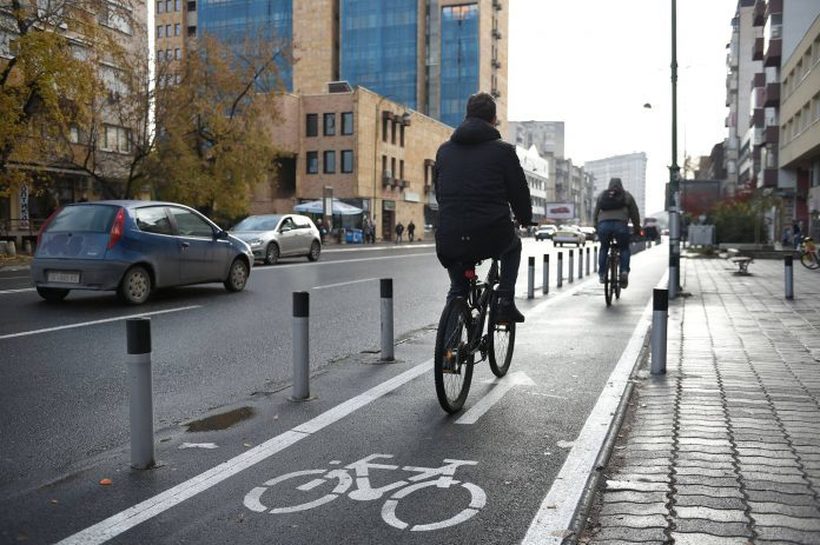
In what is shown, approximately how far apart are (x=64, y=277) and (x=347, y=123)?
52041 millimetres

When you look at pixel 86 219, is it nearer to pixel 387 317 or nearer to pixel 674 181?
pixel 387 317

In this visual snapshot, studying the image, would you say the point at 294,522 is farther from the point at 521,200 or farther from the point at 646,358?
the point at 646,358

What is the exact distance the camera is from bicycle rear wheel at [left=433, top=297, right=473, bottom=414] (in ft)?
16.4

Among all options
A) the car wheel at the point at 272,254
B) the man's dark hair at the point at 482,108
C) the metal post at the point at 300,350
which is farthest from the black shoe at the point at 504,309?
the car wheel at the point at 272,254

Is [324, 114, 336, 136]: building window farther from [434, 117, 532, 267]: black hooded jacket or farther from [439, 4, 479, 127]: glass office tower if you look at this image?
[434, 117, 532, 267]: black hooded jacket

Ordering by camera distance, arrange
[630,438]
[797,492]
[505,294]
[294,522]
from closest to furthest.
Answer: [294,522] → [797,492] → [630,438] → [505,294]

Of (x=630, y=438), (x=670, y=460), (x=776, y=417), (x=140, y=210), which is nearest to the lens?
(x=670, y=460)

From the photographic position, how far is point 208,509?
349 cm

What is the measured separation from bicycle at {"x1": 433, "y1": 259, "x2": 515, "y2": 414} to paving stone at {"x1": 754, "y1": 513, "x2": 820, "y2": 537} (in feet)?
6.95

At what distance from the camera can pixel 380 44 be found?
307ft

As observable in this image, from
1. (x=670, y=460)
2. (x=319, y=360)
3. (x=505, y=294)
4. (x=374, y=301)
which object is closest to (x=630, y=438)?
(x=670, y=460)

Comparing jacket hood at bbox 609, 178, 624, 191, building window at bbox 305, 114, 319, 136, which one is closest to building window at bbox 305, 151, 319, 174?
building window at bbox 305, 114, 319, 136

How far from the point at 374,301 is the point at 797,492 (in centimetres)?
916

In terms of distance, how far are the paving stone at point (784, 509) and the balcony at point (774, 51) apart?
184ft
